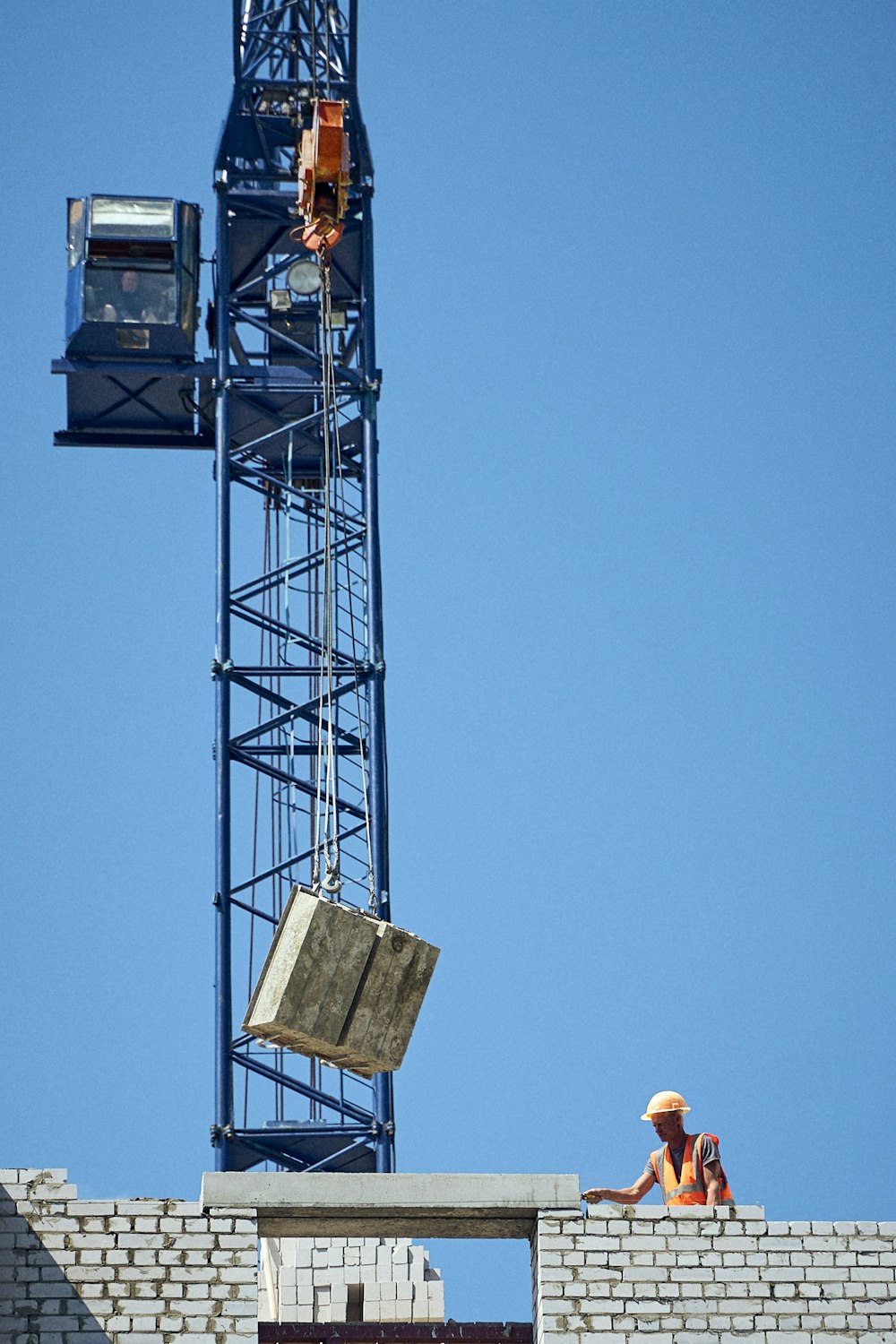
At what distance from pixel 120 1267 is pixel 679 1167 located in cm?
307

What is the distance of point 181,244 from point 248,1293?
1456 cm

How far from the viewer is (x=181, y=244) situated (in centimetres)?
2567

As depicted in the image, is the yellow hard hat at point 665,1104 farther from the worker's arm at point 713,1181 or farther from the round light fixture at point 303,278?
the round light fixture at point 303,278

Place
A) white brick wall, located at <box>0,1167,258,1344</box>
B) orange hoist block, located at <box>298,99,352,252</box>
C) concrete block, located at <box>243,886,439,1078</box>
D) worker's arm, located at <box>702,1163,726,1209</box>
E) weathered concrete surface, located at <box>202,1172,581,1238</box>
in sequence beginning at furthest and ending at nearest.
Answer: orange hoist block, located at <box>298,99,352,252</box> < concrete block, located at <box>243,886,439,1078</box> < worker's arm, located at <box>702,1163,726,1209</box> < weathered concrete surface, located at <box>202,1172,581,1238</box> < white brick wall, located at <box>0,1167,258,1344</box>

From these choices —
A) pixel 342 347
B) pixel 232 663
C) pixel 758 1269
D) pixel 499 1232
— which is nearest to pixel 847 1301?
pixel 758 1269

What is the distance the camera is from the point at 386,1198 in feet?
44.1

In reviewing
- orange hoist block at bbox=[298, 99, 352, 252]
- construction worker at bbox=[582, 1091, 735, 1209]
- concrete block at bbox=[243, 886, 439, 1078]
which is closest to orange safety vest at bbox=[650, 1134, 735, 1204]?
construction worker at bbox=[582, 1091, 735, 1209]

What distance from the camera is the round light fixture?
25.8m

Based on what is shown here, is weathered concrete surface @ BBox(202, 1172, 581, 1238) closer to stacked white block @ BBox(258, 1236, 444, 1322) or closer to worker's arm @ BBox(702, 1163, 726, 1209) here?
worker's arm @ BBox(702, 1163, 726, 1209)

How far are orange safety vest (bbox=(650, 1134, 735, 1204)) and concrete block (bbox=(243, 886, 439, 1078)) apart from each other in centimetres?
179

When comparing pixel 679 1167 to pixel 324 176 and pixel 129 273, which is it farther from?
pixel 129 273

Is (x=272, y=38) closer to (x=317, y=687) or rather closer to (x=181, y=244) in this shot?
(x=181, y=244)

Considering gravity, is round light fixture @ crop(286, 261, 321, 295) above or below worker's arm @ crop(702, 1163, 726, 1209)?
above

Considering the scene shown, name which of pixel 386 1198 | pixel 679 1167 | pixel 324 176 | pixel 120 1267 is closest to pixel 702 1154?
pixel 679 1167
